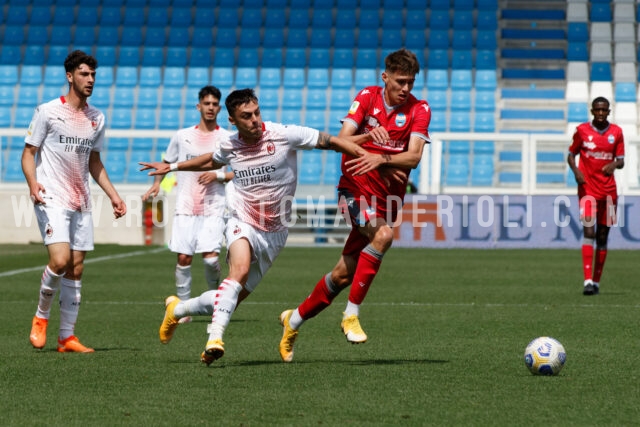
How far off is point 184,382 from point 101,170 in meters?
2.47

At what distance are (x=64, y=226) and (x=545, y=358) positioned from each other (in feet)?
10.7

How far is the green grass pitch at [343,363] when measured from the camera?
489 cm

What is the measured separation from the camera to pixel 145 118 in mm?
28062

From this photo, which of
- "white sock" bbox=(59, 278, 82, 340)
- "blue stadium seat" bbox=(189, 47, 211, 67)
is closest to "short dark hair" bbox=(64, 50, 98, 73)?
"white sock" bbox=(59, 278, 82, 340)

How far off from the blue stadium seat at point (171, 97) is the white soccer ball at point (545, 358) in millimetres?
23024

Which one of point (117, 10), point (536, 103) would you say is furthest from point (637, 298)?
point (117, 10)

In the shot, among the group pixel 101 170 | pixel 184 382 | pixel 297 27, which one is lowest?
pixel 184 382

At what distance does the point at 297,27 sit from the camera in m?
29.7

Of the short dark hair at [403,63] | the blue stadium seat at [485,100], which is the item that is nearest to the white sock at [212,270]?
the short dark hair at [403,63]

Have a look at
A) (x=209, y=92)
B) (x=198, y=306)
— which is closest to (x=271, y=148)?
(x=198, y=306)

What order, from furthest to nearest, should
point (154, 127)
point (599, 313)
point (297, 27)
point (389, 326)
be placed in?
point (297, 27), point (154, 127), point (599, 313), point (389, 326)

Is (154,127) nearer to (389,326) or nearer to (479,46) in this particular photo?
(479,46)

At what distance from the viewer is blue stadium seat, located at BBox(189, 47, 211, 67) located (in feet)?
96.1

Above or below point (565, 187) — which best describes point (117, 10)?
above
